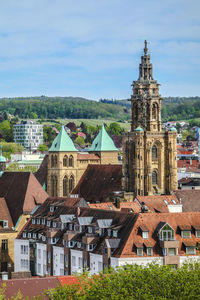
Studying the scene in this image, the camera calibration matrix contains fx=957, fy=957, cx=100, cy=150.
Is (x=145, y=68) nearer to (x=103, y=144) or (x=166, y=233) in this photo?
(x=103, y=144)

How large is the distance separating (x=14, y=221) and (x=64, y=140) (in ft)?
149

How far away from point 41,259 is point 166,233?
17159mm

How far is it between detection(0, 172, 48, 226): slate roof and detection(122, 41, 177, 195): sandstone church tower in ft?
77.6

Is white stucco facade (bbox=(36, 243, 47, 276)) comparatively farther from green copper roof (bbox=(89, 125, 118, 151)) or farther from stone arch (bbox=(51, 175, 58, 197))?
green copper roof (bbox=(89, 125, 118, 151))

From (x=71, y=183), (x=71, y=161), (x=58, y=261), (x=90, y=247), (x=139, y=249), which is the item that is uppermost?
(x=71, y=161)

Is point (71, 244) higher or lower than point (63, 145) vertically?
lower

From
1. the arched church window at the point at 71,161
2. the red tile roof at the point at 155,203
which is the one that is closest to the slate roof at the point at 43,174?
the arched church window at the point at 71,161

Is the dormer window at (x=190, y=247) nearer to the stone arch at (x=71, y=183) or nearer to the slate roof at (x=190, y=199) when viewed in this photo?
the slate roof at (x=190, y=199)

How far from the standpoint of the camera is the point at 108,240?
250 ft

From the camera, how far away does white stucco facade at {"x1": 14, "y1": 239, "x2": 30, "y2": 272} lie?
93.1 metres

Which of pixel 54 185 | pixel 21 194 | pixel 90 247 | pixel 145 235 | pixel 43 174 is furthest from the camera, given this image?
pixel 43 174

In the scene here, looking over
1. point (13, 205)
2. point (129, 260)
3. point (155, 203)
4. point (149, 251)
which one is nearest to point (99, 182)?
point (155, 203)

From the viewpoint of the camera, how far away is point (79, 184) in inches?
5704

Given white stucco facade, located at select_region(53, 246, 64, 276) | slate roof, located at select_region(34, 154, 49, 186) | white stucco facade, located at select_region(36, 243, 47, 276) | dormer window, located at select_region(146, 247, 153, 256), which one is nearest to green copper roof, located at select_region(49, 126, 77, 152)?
slate roof, located at select_region(34, 154, 49, 186)
